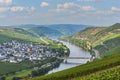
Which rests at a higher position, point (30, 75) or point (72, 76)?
point (72, 76)

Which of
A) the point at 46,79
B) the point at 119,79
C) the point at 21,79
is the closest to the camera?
the point at 119,79

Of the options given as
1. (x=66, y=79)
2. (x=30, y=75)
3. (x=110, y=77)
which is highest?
(x=110, y=77)

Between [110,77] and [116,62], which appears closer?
[110,77]

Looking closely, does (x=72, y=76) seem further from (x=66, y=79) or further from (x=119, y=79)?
(x=119, y=79)

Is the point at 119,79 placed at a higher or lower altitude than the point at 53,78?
higher

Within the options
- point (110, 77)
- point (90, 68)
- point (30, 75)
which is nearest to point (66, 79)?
point (90, 68)

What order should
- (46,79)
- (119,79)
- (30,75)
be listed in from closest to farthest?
(119,79)
(46,79)
(30,75)

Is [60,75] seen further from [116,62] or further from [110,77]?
[110,77]

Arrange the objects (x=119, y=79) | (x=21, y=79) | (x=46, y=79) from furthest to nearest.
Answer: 1. (x=21, y=79)
2. (x=46, y=79)
3. (x=119, y=79)

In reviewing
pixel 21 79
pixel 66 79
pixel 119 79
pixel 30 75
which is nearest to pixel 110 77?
pixel 119 79
